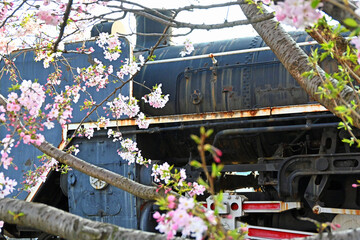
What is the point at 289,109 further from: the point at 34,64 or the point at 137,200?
the point at 34,64

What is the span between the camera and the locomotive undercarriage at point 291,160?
6.31m

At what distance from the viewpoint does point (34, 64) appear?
7.93 metres

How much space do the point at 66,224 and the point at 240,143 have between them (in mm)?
4972

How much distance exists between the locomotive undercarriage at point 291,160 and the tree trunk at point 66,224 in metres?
4.13

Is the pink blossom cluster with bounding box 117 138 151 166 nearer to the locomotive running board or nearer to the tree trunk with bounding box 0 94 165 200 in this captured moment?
the locomotive running board

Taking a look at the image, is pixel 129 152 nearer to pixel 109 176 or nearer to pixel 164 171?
pixel 109 176

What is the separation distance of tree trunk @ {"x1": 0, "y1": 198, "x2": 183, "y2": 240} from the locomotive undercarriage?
13.6 feet

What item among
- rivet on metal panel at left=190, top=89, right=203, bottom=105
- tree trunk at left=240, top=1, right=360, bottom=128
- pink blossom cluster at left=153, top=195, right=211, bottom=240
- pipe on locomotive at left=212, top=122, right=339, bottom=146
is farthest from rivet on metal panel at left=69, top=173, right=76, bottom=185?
pink blossom cluster at left=153, top=195, right=211, bottom=240

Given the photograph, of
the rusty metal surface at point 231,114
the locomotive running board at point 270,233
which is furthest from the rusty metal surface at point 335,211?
the rusty metal surface at point 231,114

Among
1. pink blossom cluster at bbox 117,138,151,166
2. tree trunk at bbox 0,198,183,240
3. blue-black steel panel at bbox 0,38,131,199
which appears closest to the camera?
tree trunk at bbox 0,198,183,240

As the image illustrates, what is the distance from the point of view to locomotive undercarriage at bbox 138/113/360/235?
6309 millimetres

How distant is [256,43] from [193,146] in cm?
154

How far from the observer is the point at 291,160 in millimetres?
6500

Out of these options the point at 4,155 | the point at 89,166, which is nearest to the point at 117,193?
the point at 89,166
